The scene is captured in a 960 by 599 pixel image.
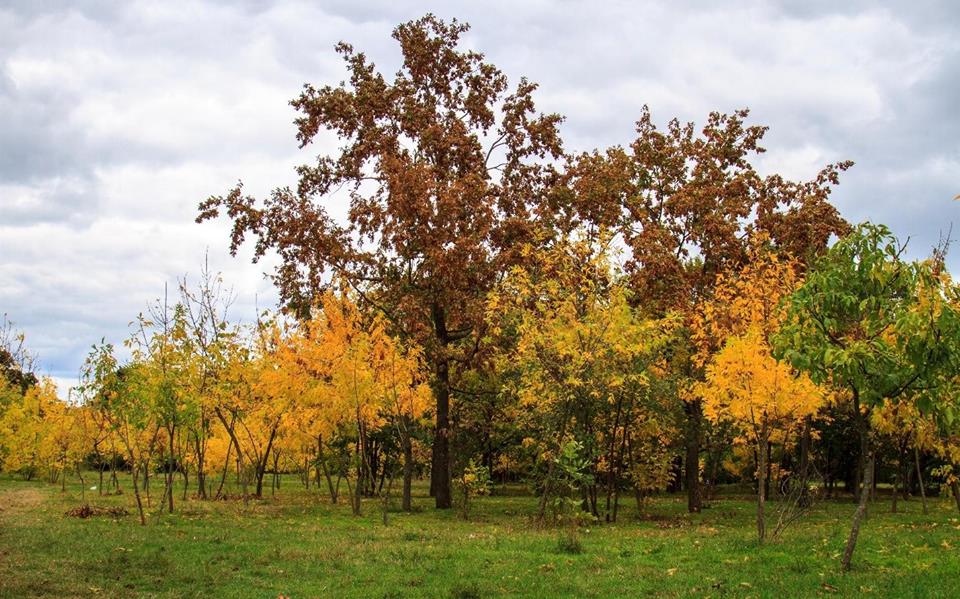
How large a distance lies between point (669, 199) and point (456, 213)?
29.5 feet

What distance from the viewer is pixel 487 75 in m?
29.4

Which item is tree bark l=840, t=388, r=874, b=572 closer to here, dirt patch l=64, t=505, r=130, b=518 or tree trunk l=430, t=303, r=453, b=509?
tree trunk l=430, t=303, r=453, b=509

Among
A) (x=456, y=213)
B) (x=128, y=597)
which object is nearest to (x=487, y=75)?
(x=456, y=213)

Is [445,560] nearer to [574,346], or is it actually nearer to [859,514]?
[859,514]

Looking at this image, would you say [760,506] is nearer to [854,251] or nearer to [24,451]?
[854,251]

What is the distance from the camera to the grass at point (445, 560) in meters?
10.5

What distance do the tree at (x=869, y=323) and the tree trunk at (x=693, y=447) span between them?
52.1 ft

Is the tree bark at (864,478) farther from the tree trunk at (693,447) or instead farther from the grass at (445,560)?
the tree trunk at (693,447)

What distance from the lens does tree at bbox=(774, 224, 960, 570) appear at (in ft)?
30.0

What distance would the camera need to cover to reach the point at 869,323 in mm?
10117

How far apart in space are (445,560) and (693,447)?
16.3 m

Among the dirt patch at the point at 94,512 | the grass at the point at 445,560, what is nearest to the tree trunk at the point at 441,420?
the grass at the point at 445,560

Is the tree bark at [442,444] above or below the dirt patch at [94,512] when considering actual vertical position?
above

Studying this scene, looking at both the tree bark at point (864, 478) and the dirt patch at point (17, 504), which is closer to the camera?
the tree bark at point (864, 478)
